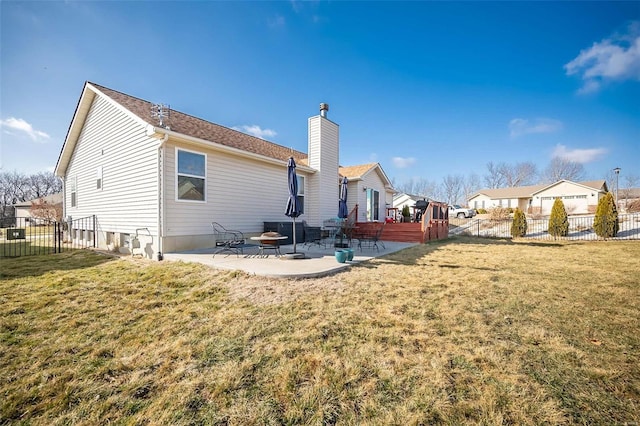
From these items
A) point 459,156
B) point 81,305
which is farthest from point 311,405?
point 459,156

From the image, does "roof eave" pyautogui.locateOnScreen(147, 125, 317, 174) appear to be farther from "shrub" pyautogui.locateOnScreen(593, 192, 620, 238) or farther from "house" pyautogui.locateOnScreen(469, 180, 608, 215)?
"house" pyautogui.locateOnScreen(469, 180, 608, 215)

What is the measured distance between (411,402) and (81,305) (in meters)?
4.96

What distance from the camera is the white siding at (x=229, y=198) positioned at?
24.6ft

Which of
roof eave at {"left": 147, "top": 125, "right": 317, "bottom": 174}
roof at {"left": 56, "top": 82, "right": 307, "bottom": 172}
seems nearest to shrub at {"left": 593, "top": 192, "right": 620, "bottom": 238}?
roof eave at {"left": 147, "top": 125, "right": 317, "bottom": 174}

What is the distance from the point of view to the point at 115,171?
929cm

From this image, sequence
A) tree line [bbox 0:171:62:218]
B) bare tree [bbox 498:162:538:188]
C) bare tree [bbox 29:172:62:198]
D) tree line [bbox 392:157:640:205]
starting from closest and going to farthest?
tree line [bbox 0:171:62:218] → bare tree [bbox 29:172:62:198] → tree line [bbox 392:157:640:205] → bare tree [bbox 498:162:538:188]

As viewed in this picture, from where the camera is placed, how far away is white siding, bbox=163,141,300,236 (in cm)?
751

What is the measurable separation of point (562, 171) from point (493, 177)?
11299 millimetres

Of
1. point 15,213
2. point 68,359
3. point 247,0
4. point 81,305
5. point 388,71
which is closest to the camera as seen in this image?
point 68,359

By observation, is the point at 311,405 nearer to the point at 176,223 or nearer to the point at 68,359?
the point at 68,359

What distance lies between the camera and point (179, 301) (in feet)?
13.7

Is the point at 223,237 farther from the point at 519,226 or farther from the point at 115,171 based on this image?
the point at 519,226

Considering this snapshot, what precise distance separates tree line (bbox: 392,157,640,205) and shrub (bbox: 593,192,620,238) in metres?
36.2

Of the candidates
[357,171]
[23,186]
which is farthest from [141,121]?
[23,186]
